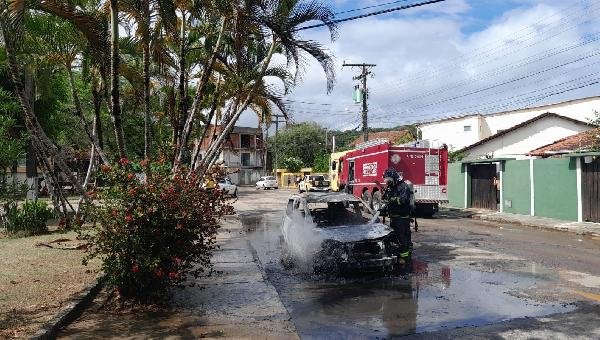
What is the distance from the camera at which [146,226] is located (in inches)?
258

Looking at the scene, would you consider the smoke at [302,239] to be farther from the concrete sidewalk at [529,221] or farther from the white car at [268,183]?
the white car at [268,183]

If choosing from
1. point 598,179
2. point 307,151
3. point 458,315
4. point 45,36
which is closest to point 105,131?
point 45,36

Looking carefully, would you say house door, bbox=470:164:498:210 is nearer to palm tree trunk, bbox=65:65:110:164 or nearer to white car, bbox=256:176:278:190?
palm tree trunk, bbox=65:65:110:164

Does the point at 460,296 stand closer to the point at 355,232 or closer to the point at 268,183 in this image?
the point at 355,232

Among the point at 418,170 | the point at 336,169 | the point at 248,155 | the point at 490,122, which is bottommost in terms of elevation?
the point at 418,170

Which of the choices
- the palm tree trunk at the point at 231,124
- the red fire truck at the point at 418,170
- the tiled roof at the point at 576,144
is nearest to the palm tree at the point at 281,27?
the palm tree trunk at the point at 231,124

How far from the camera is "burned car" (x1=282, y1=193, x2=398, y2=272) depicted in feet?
27.9

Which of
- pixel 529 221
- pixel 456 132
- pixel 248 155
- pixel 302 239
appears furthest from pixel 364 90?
pixel 248 155

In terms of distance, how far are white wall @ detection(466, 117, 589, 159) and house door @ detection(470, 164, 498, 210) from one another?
5.96 metres

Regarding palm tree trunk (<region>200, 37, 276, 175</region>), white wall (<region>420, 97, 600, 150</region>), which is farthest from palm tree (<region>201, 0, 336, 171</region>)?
white wall (<region>420, 97, 600, 150</region>)

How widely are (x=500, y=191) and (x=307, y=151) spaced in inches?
2297

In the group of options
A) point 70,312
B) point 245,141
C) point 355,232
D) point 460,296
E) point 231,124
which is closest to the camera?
point 70,312

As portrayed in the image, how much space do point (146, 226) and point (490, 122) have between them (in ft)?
124

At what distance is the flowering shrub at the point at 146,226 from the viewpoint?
255 inches
